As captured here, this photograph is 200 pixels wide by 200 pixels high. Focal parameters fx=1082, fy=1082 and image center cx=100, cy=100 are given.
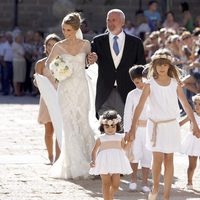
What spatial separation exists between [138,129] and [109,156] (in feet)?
5.90

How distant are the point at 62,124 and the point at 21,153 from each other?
237 centimetres

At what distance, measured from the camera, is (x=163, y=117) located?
10953mm

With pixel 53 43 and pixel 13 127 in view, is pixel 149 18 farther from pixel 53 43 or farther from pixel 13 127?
pixel 53 43

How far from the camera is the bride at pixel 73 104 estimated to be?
13195 mm

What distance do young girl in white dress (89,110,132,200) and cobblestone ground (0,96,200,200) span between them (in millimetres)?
787

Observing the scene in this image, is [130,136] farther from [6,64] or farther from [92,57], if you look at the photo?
[6,64]

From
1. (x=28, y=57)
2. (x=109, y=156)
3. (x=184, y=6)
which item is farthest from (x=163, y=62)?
(x=184, y=6)

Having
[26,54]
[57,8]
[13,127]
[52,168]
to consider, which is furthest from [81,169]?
[57,8]

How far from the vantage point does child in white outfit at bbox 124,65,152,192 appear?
12289 mm

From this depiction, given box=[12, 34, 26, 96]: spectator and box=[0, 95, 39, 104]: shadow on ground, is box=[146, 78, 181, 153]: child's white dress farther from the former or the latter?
box=[12, 34, 26, 96]: spectator

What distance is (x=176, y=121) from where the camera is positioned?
1105 centimetres

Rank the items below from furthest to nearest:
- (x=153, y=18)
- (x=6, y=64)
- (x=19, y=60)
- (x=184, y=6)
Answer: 1. (x=184, y=6)
2. (x=6, y=64)
3. (x=19, y=60)
4. (x=153, y=18)

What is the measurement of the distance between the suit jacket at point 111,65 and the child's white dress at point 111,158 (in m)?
2.60

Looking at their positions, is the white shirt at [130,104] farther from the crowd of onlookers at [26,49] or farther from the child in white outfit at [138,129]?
the crowd of onlookers at [26,49]
